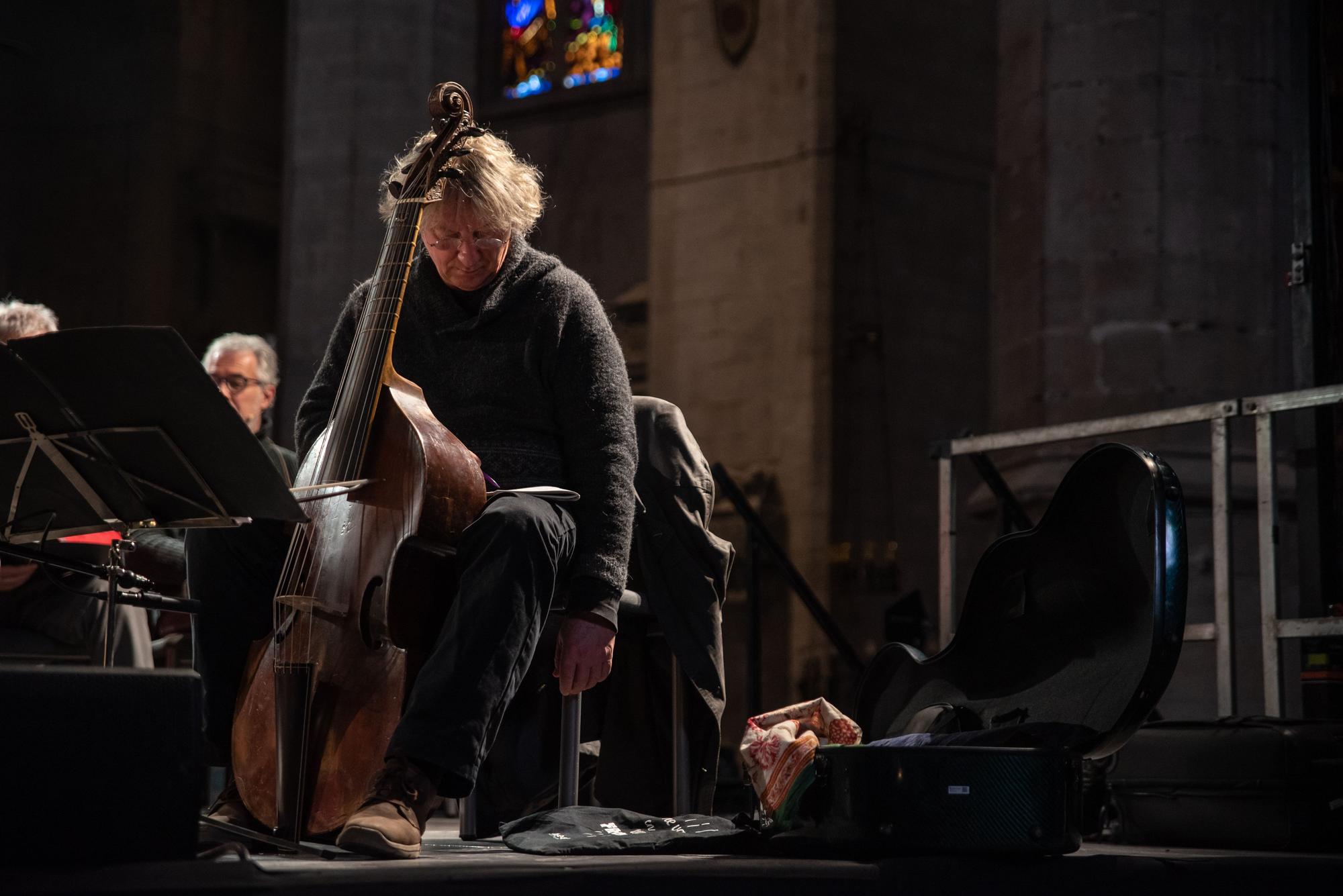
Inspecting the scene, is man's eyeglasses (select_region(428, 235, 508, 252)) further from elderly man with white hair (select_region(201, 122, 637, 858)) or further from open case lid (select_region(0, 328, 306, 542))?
open case lid (select_region(0, 328, 306, 542))

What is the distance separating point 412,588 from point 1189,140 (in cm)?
517

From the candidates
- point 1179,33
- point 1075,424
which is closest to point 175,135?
point 1179,33

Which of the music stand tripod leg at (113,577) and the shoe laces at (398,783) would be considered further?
the music stand tripod leg at (113,577)

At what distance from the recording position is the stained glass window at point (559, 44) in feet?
35.1

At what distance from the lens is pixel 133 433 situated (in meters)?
2.33

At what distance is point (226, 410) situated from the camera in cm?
223

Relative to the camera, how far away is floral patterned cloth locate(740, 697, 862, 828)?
2551 mm

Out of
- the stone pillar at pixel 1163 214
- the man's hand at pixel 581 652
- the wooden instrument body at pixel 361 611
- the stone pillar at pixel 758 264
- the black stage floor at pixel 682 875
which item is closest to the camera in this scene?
the black stage floor at pixel 682 875

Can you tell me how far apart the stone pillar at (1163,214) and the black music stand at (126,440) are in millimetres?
4696

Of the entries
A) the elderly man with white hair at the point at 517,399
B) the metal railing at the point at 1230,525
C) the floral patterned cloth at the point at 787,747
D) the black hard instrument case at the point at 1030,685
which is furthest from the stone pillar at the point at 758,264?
the elderly man with white hair at the point at 517,399

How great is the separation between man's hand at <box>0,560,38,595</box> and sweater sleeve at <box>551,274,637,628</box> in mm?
1474

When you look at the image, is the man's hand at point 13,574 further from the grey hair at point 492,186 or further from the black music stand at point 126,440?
the grey hair at point 492,186

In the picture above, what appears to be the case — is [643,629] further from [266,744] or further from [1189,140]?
[1189,140]

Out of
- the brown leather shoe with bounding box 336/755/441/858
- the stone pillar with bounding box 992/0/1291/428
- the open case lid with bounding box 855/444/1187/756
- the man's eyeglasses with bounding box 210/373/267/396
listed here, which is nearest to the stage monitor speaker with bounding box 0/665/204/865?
the brown leather shoe with bounding box 336/755/441/858
